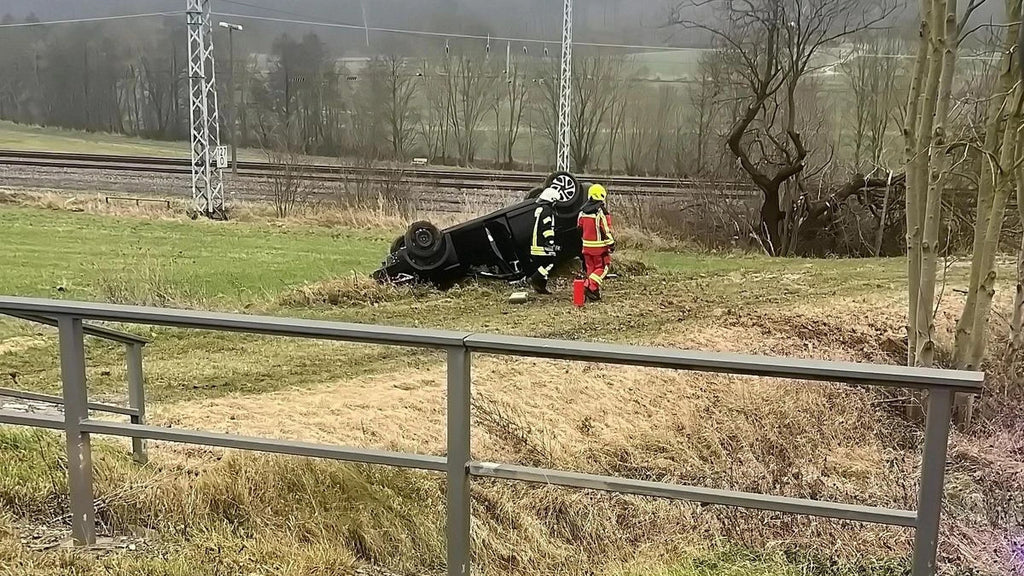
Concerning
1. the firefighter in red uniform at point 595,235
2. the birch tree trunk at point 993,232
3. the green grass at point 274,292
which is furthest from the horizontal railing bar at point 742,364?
the firefighter in red uniform at point 595,235

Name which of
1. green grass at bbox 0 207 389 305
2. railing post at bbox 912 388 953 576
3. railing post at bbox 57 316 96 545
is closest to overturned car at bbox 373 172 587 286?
green grass at bbox 0 207 389 305

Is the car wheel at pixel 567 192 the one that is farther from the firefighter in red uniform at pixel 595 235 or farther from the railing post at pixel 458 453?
the railing post at pixel 458 453

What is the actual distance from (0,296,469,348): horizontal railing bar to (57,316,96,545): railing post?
80mm

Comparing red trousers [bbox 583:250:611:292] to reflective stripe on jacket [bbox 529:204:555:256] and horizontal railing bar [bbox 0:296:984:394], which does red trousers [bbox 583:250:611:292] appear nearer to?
reflective stripe on jacket [bbox 529:204:555:256]

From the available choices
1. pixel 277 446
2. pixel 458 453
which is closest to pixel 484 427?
pixel 277 446

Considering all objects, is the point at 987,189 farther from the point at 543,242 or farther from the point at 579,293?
the point at 543,242

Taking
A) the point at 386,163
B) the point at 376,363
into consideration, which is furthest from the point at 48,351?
the point at 386,163

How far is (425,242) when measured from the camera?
10031 mm

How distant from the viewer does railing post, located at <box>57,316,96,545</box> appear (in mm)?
2537

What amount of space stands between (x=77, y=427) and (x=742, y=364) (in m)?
1.91

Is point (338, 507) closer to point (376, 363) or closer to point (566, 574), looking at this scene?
point (566, 574)

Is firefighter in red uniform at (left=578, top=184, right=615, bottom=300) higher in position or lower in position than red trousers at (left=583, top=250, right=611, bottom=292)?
higher

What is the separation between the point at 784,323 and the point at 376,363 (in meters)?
4.10

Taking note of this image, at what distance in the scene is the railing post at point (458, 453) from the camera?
2316 mm
